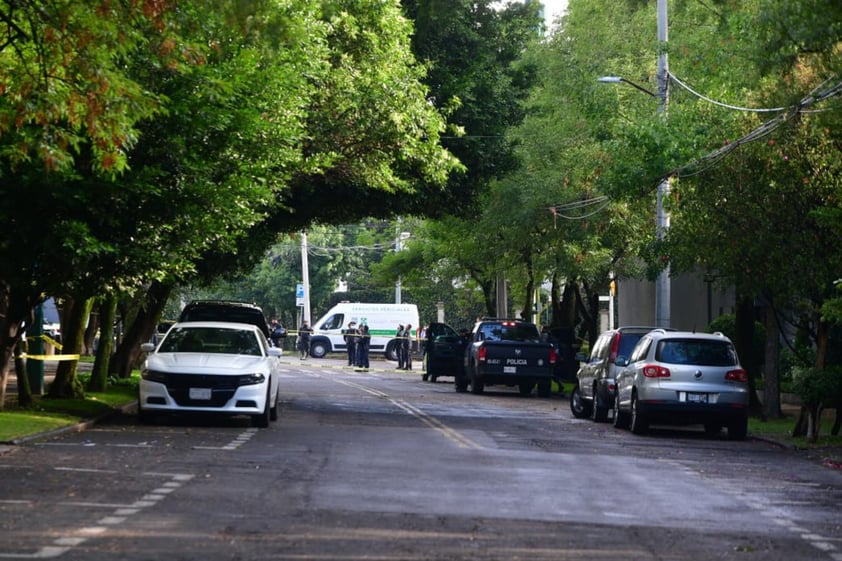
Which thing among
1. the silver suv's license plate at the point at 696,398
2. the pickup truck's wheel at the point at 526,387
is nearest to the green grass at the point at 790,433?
the silver suv's license plate at the point at 696,398

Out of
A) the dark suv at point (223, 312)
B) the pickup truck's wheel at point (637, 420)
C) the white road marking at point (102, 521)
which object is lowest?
the white road marking at point (102, 521)

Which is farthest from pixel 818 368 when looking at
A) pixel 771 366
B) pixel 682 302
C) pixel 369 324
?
pixel 369 324

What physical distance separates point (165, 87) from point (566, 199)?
20653 mm

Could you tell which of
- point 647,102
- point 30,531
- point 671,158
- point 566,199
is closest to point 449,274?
point 566,199

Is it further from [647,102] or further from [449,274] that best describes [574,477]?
[449,274]

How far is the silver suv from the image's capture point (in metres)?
23.3

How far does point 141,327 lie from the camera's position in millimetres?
35688

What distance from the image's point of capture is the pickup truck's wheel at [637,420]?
23.6m

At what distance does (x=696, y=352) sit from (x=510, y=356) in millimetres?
13781

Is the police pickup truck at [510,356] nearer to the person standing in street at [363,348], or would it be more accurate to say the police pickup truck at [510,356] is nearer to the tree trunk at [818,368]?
the tree trunk at [818,368]

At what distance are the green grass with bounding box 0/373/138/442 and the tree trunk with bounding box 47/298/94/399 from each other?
0.30m

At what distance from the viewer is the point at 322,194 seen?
31172 millimetres

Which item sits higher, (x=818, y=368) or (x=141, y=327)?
(x=141, y=327)

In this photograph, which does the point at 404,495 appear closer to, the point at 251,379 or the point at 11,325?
the point at 251,379
